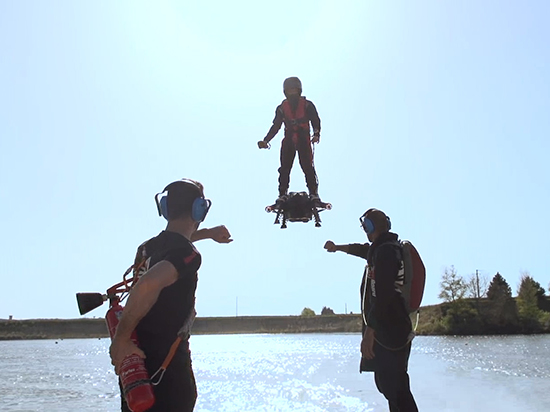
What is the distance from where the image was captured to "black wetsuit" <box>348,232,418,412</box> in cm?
629

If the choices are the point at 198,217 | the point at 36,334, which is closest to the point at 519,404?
the point at 198,217

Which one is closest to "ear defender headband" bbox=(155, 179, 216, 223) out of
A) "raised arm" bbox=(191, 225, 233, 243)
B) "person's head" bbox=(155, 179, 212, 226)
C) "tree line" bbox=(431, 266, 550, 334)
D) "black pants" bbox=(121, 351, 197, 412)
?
"person's head" bbox=(155, 179, 212, 226)

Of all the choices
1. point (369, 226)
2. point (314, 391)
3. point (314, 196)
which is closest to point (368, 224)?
point (369, 226)

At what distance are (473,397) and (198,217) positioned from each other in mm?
18008

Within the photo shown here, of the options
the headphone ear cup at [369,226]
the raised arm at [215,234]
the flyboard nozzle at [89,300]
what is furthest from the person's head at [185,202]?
the headphone ear cup at [369,226]

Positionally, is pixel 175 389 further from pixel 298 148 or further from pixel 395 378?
pixel 298 148

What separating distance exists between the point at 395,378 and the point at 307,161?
3185 mm

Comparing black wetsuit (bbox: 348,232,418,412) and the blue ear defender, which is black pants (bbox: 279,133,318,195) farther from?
the blue ear defender

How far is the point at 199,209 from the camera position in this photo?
4.24m

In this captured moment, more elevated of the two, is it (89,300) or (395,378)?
(89,300)

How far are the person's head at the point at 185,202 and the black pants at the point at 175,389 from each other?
949mm

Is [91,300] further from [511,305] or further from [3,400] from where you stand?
[511,305]

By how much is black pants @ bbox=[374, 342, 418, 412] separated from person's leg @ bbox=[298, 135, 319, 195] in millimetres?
2571

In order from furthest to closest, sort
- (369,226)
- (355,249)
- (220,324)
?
(220,324), (355,249), (369,226)
